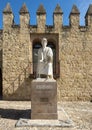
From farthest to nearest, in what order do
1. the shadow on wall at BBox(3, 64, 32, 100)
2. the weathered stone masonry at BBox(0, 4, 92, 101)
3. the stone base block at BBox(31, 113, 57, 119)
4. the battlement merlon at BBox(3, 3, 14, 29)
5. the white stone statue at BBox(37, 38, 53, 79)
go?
1. the battlement merlon at BBox(3, 3, 14, 29)
2. the weathered stone masonry at BBox(0, 4, 92, 101)
3. the shadow on wall at BBox(3, 64, 32, 100)
4. the white stone statue at BBox(37, 38, 53, 79)
5. the stone base block at BBox(31, 113, 57, 119)

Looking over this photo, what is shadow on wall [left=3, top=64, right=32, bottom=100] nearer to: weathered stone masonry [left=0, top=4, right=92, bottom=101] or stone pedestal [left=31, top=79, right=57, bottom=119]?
weathered stone masonry [left=0, top=4, right=92, bottom=101]

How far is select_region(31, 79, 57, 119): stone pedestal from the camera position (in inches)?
306

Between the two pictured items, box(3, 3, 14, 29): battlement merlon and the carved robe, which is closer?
the carved robe

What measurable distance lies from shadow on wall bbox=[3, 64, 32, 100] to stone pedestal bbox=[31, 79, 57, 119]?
5555mm

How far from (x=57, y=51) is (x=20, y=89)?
3.40m

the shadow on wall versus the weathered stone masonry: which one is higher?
the weathered stone masonry

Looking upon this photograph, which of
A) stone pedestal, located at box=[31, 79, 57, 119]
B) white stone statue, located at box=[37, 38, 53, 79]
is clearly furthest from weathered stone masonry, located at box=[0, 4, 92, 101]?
stone pedestal, located at box=[31, 79, 57, 119]

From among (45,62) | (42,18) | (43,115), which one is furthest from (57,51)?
(43,115)

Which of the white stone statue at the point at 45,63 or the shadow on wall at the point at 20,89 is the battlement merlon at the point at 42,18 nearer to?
the shadow on wall at the point at 20,89

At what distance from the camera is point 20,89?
1327cm

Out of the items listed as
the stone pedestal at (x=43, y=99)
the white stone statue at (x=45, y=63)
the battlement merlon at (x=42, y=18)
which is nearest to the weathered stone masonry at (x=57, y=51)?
the battlement merlon at (x=42, y=18)

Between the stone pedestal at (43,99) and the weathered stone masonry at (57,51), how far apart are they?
219 inches

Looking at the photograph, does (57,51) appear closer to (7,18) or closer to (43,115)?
(7,18)

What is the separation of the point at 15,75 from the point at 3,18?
3.74m
